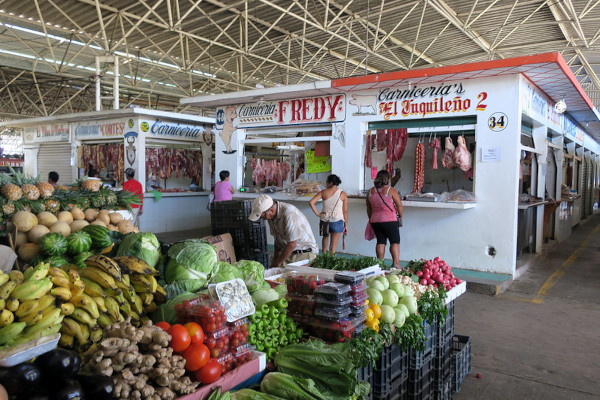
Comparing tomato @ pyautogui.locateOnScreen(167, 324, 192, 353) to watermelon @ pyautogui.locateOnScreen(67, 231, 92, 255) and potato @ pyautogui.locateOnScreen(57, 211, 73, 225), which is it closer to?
watermelon @ pyautogui.locateOnScreen(67, 231, 92, 255)

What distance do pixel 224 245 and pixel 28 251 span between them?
1.95 metres

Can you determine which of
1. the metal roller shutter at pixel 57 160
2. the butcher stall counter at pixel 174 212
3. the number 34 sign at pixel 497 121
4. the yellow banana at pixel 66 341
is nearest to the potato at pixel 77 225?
the yellow banana at pixel 66 341

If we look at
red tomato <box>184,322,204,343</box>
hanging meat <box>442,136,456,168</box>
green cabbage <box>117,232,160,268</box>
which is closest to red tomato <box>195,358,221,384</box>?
red tomato <box>184,322,204,343</box>

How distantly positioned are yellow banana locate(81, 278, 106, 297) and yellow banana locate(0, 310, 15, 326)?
462 millimetres

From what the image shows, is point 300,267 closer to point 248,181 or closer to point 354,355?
point 354,355

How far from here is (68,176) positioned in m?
14.2

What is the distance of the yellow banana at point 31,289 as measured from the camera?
216cm

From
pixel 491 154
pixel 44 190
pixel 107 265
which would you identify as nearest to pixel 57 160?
pixel 44 190

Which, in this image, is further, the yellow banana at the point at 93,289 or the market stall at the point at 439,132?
the market stall at the point at 439,132

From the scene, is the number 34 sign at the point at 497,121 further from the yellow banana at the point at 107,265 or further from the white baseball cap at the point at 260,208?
the yellow banana at the point at 107,265

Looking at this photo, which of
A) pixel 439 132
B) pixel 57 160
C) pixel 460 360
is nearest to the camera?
pixel 460 360

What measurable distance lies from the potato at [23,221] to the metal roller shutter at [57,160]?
1095 cm

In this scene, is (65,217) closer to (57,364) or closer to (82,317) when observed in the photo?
(82,317)

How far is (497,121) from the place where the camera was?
290 inches
